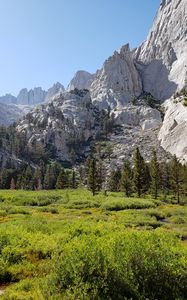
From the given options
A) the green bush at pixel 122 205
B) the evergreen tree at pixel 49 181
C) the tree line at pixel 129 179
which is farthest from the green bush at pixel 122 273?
the evergreen tree at pixel 49 181

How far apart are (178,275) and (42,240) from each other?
10183 mm

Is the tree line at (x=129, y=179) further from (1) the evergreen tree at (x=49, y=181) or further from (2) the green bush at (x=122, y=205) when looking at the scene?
(2) the green bush at (x=122, y=205)

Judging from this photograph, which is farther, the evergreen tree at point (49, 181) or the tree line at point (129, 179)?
the evergreen tree at point (49, 181)

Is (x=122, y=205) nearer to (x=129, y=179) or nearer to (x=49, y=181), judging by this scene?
(x=129, y=179)

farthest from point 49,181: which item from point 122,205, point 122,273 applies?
point 122,273

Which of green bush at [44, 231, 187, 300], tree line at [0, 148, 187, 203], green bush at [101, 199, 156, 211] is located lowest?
green bush at [44, 231, 187, 300]

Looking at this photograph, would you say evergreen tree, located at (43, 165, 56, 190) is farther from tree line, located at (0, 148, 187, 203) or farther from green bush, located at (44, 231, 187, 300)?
green bush, located at (44, 231, 187, 300)

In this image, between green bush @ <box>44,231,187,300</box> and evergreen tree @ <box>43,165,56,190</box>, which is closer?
green bush @ <box>44,231,187,300</box>

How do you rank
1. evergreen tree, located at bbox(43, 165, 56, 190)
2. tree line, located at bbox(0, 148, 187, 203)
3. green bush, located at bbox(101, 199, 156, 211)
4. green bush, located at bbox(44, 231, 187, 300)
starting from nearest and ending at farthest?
green bush, located at bbox(44, 231, 187, 300) < green bush, located at bbox(101, 199, 156, 211) < tree line, located at bbox(0, 148, 187, 203) < evergreen tree, located at bbox(43, 165, 56, 190)

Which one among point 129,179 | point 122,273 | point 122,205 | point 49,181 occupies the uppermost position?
point 49,181

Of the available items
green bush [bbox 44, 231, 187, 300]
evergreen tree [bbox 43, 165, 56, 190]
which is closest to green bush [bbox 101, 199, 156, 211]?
green bush [bbox 44, 231, 187, 300]

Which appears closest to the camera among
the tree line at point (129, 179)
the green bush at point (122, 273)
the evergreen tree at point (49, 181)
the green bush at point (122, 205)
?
the green bush at point (122, 273)

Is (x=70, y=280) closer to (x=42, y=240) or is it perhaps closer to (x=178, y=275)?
(x=178, y=275)

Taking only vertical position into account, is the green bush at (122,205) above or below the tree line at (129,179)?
below
